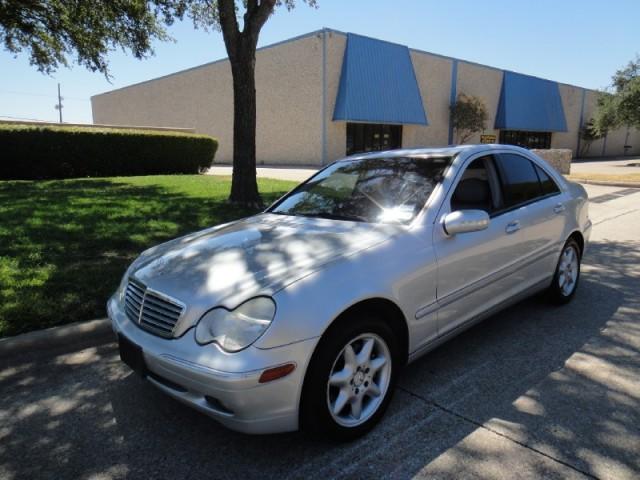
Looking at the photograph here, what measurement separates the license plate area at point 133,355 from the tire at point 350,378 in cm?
89

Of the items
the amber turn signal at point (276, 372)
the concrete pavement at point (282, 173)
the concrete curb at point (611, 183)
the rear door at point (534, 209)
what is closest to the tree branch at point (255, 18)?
the rear door at point (534, 209)

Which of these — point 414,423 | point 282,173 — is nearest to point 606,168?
point 282,173

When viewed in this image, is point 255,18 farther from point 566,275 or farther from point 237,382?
point 237,382

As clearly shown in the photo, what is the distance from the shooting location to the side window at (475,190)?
3.39 m

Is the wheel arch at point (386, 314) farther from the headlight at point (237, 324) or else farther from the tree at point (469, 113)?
the tree at point (469, 113)

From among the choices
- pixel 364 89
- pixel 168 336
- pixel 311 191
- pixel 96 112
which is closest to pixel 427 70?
pixel 364 89

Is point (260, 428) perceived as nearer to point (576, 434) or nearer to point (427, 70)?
point (576, 434)

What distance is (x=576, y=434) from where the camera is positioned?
2.59 metres

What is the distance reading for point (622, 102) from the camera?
32000 mm

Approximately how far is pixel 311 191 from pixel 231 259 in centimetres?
140

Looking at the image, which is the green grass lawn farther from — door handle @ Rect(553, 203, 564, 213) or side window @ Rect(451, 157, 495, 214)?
door handle @ Rect(553, 203, 564, 213)

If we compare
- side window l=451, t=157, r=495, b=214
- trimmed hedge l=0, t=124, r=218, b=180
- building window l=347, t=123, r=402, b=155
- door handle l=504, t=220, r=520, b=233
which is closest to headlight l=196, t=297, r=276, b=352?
side window l=451, t=157, r=495, b=214

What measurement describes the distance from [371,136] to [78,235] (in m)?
25.0

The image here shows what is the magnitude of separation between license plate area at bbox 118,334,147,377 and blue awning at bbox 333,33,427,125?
2477cm
